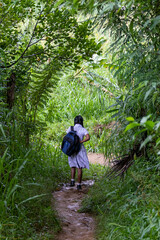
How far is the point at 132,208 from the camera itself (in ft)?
13.0

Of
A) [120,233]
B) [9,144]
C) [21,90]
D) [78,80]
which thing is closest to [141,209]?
[120,233]

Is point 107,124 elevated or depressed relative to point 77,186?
elevated

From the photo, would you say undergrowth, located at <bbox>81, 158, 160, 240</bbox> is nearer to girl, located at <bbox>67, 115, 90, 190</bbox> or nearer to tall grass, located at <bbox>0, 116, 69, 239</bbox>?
tall grass, located at <bbox>0, 116, 69, 239</bbox>

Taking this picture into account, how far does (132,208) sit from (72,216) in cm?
126

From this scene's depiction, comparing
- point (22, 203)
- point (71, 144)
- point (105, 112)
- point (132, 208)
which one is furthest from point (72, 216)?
point (71, 144)

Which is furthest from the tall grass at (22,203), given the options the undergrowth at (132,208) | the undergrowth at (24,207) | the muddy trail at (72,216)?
the undergrowth at (132,208)

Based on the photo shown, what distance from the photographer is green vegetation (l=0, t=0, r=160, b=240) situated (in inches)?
134

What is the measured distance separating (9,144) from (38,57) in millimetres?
1888

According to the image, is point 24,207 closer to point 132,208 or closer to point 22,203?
point 22,203

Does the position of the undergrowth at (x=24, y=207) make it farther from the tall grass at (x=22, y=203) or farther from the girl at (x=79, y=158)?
the girl at (x=79, y=158)

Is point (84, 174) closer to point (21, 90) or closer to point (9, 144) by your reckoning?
point (21, 90)

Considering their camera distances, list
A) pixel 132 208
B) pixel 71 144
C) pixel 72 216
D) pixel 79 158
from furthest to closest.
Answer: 1. pixel 79 158
2. pixel 71 144
3. pixel 72 216
4. pixel 132 208

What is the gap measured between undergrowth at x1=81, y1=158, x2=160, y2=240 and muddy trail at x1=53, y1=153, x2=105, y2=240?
5.8 inches

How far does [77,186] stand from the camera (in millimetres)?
6617
